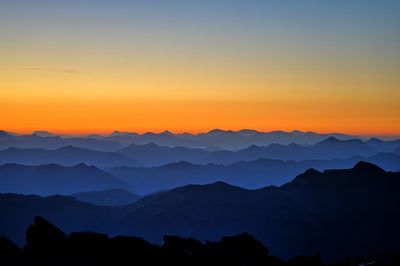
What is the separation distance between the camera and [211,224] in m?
196

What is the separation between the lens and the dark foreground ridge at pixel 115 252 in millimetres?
75000

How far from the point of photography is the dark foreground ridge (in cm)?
7500

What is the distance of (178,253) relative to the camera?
254 feet

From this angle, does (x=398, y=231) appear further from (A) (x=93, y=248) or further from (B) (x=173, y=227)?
(A) (x=93, y=248)

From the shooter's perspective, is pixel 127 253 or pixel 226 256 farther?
pixel 226 256

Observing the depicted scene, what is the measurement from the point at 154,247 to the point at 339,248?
120 meters

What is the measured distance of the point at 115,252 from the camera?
7562 cm

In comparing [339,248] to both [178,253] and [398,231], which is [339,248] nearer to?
[398,231]

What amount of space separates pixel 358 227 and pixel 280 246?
3168 centimetres

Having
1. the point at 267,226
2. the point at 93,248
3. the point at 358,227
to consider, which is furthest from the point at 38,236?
the point at 358,227

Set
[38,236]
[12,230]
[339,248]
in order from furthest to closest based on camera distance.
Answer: [12,230] → [339,248] → [38,236]

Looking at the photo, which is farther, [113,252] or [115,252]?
[113,252]

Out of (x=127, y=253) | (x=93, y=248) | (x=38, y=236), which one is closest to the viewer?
(x=127, y=253)

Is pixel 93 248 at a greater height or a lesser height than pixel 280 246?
greater
